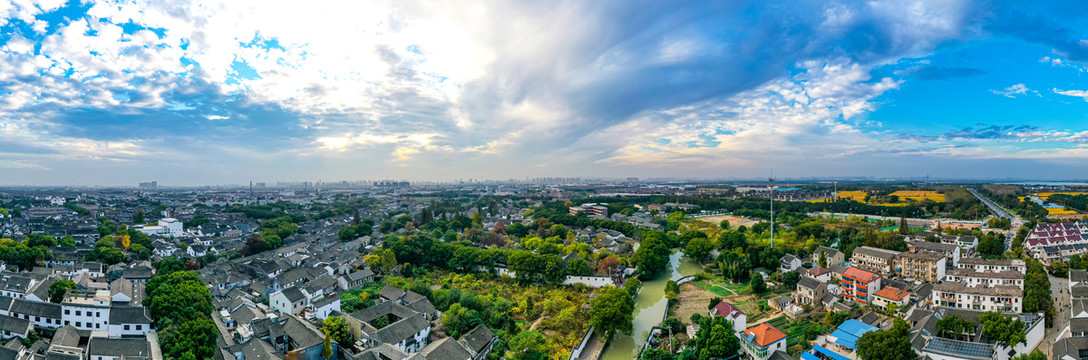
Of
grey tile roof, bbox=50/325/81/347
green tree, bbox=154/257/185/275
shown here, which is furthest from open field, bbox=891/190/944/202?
grey tile roof, bbox=50/325/81/347

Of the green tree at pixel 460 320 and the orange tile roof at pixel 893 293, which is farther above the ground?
the orange tile roof at pixel 893 293

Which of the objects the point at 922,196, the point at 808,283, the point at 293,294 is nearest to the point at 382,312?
the point at 293,294

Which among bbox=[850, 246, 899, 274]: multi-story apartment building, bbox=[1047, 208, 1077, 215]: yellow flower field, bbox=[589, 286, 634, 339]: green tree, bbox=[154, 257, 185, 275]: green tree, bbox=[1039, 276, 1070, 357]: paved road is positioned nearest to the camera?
bbox=[1039, 276, 1070, 357]: paved road

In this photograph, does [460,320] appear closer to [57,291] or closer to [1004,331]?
[57,291]

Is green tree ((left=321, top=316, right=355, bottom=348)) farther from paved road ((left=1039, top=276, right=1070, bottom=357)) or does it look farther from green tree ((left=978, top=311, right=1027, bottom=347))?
paved road ((left=1039, top=276, right=1070, bottom=357))

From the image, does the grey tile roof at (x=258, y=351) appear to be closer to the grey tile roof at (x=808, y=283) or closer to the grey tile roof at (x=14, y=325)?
the grey tile roof at (x=14, y=325)

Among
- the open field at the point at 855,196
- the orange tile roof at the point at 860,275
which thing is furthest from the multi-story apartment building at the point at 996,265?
the open field at the point at 855,196
